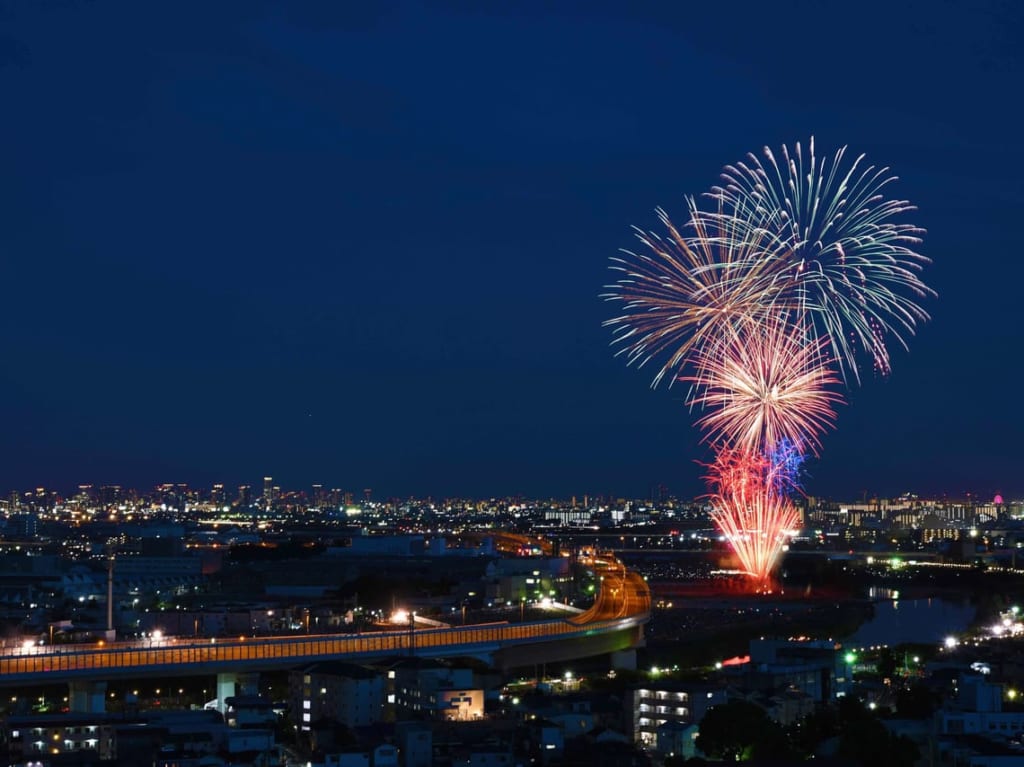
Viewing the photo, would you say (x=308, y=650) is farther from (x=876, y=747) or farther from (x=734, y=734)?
(x=876, y=747)

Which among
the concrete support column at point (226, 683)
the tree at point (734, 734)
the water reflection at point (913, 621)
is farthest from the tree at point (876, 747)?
the water reflection at point (913, 621)

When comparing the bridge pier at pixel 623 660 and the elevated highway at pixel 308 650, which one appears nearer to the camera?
the elevated highway at pixel 308 650

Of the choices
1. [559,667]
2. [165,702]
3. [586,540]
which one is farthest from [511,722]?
[586,540]

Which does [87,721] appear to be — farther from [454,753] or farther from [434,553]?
[434,553]

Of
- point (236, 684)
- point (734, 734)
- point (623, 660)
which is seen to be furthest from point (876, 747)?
point (623, 660)

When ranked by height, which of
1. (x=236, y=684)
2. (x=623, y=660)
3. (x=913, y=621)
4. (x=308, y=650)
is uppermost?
(x=308, y=650)

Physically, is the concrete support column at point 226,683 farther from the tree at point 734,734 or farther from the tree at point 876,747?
the tree at point 876,747
